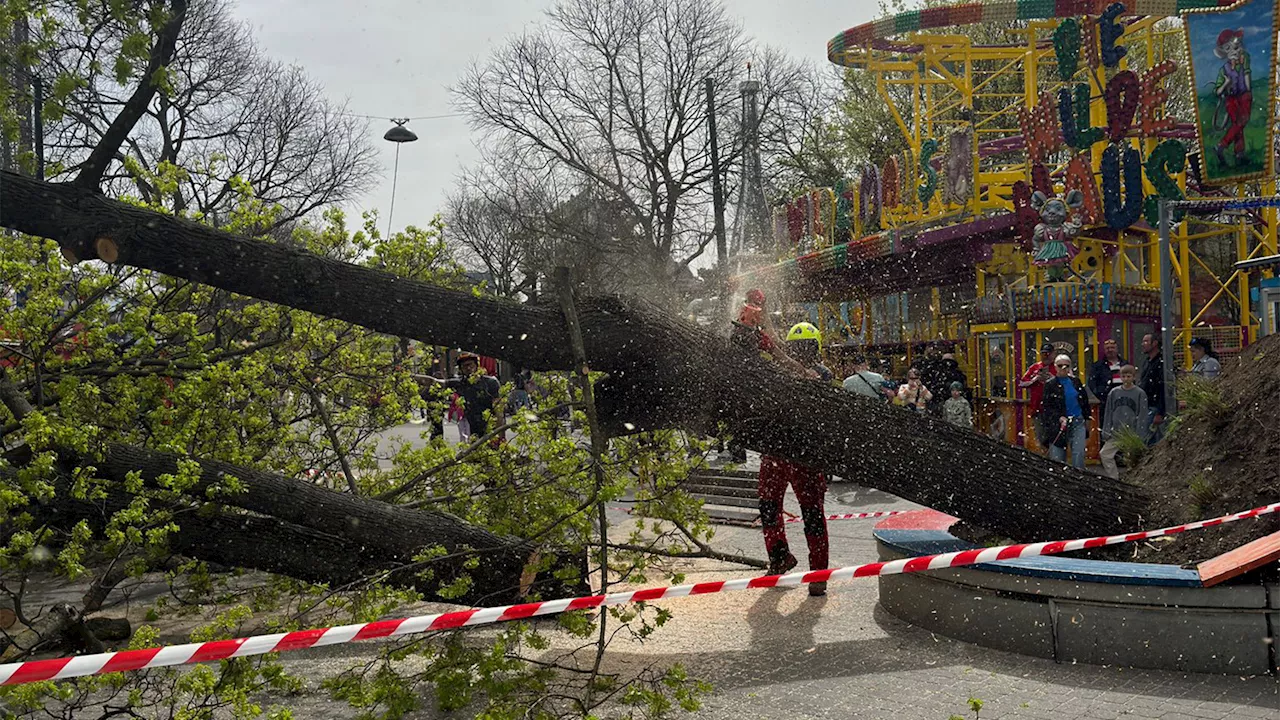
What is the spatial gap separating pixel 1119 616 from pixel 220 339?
5383 mm

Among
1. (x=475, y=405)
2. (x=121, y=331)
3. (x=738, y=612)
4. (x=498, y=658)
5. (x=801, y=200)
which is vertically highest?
(x=801, y=200)

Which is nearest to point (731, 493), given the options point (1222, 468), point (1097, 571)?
point (1222, 468)

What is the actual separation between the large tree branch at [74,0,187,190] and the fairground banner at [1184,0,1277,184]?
40.7 feet

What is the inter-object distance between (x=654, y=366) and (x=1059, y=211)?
529 inches

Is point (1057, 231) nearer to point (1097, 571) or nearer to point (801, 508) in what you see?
point (801, 508)

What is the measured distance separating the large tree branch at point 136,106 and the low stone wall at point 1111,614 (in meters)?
4.48

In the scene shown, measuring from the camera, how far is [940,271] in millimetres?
22500

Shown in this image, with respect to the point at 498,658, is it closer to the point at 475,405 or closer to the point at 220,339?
the point at 220,339

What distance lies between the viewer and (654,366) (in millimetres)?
5156

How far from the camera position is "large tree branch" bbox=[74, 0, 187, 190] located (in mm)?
4770

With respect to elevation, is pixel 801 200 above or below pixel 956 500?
above

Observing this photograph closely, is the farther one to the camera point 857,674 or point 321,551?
point 321,551

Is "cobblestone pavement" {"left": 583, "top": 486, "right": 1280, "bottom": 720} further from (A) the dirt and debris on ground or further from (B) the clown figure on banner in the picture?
(B) the clown figure on banner

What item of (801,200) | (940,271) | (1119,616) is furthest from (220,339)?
(801,200)
